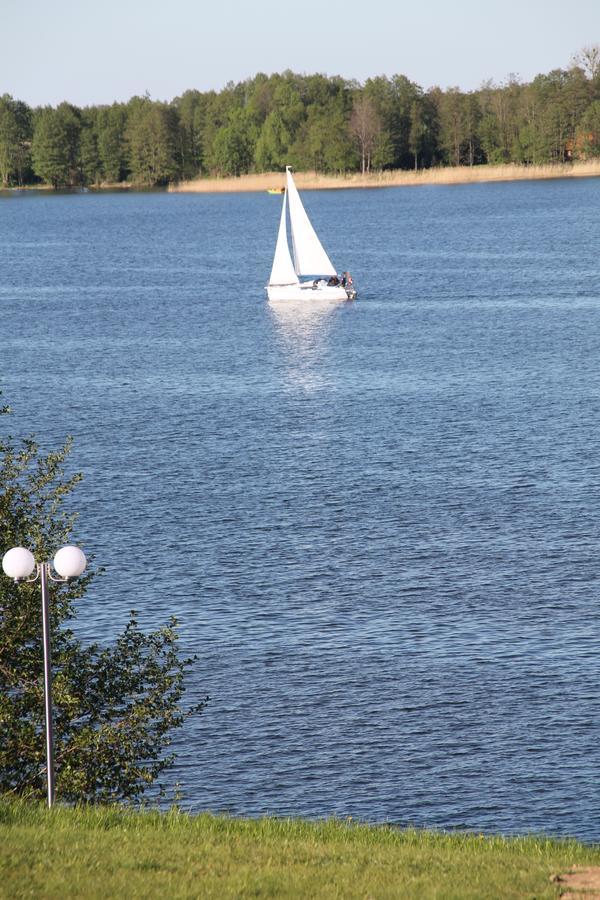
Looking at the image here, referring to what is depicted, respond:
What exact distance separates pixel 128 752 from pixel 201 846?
788cm

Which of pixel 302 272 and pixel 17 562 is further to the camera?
pixel 302 272

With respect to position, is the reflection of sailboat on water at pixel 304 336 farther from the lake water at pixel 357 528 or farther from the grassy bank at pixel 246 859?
the grassy bank at pixel 246 859

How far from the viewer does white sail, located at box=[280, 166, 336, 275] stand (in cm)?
11581

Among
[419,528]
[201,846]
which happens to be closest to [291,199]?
[419,528]

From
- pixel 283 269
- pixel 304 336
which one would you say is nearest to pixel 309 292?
pixel 283 269

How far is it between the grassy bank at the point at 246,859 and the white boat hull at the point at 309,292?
94.8 metres

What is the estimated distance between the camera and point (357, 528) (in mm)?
54125

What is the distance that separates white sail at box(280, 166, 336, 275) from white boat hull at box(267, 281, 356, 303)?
1864 millimetres

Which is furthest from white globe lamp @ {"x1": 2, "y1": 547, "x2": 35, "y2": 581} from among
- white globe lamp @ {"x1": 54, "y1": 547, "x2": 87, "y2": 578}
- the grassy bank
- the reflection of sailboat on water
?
the reflection of sailboat on water

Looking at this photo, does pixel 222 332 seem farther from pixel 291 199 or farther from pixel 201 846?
pixel 201 846

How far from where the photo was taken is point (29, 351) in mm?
96125

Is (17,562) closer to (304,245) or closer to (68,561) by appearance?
(68,561)

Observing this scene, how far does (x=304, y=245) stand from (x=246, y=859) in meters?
99.4

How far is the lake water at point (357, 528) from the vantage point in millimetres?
35531
